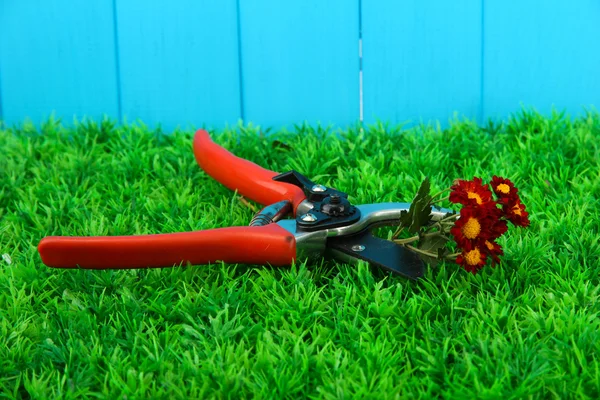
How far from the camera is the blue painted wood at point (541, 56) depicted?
8.35ft

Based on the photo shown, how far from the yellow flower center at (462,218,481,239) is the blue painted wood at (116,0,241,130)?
134 centimetres

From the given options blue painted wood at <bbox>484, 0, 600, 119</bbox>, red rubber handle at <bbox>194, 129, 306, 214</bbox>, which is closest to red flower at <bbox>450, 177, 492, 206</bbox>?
red rubber handle at <bbox>194, 129, 306, 214</bbox>

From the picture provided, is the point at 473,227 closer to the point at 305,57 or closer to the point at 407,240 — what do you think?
the point at 407,240

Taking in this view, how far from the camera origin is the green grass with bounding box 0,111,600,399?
1250 millimetres

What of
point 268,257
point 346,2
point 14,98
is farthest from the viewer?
point 14,98

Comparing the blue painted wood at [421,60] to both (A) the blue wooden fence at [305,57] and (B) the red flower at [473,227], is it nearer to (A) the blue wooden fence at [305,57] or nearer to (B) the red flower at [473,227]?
(A) the blue wooden fence at [305,57]

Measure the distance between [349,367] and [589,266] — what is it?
0.63 m

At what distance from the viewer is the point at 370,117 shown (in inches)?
103

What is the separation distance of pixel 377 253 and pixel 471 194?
208 millimetres

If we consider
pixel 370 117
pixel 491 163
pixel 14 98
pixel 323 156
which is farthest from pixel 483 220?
pixel 14 98

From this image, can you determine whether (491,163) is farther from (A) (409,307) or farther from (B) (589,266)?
(A) (409,307)

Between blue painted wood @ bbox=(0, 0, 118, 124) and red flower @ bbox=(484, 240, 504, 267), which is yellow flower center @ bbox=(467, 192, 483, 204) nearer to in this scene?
red flower @ bbox=(484, 240, 504, 267)

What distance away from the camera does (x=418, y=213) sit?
1.51 metres

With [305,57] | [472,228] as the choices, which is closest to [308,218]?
[472,228]
